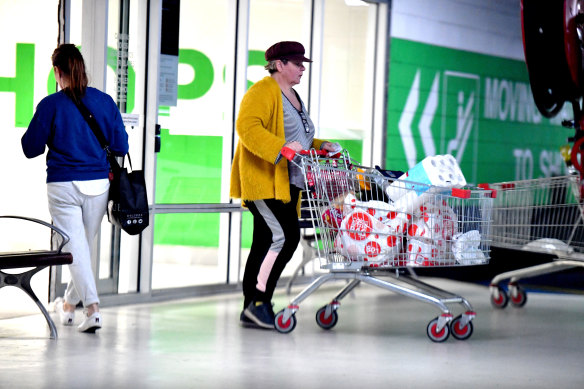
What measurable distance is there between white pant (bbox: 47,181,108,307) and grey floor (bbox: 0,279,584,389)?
10.8 inches

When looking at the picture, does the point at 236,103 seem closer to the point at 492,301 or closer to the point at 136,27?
the point at 136,27

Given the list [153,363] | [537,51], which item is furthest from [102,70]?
[537,51]

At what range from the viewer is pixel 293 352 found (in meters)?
4.64

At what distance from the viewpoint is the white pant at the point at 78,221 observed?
487 cm

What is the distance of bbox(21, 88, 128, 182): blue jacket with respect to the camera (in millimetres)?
4796

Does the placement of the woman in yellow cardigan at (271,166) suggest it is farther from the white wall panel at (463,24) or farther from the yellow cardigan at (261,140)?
the white wall panel at (463,24)

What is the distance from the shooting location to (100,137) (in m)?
4.91

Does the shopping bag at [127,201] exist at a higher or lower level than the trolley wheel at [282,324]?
higher

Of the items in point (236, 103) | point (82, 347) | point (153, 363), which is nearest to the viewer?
point (153, 363)

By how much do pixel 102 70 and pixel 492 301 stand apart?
3.05m

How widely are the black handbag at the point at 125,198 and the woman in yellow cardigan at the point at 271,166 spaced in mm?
540

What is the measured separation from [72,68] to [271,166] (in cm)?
117

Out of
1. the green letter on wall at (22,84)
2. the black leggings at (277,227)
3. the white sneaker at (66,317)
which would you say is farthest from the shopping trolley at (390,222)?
the green letter on wall at (22,84)

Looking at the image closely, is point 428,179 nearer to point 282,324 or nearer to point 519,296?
point 282,324
